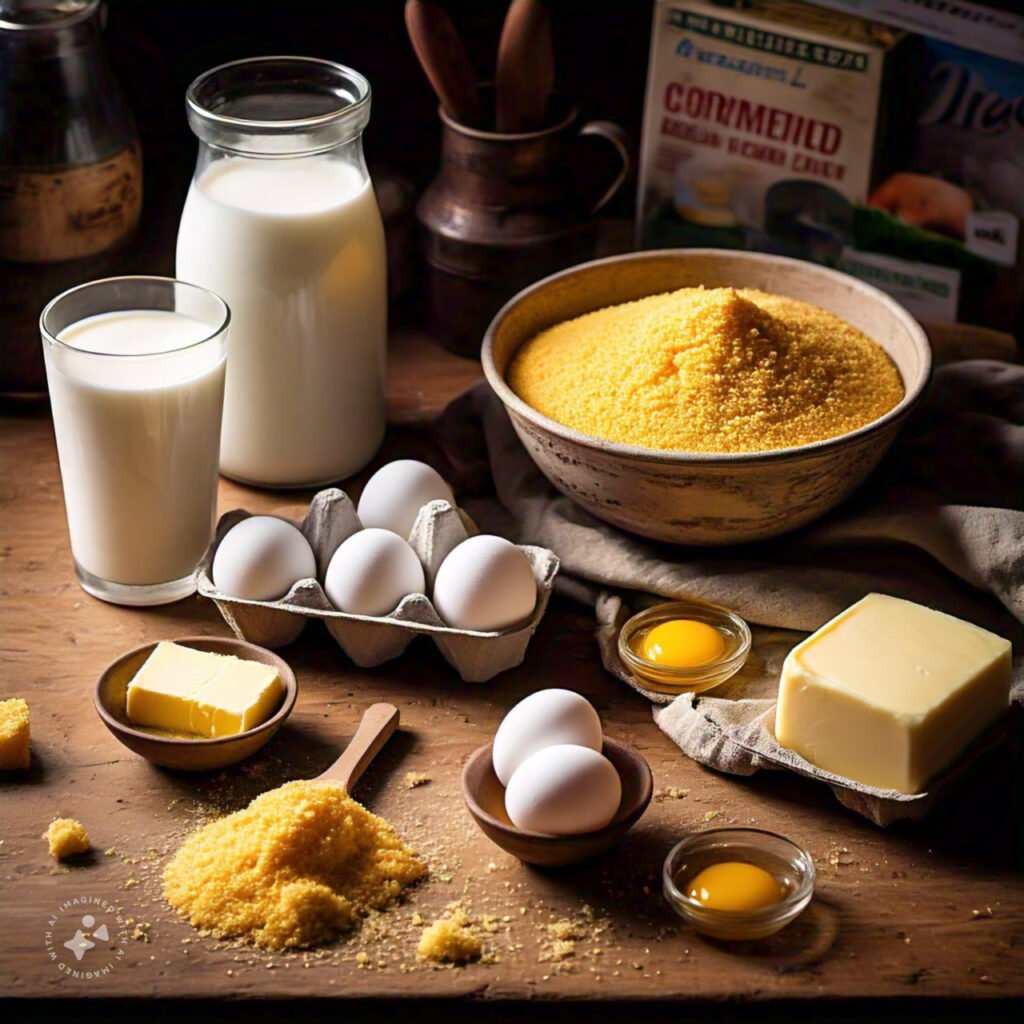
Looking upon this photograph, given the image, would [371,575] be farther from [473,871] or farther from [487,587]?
[473,871]

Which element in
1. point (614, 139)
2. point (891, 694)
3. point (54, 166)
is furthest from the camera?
point (614, 139)

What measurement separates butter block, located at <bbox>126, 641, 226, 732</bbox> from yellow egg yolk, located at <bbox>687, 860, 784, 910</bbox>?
425 mm

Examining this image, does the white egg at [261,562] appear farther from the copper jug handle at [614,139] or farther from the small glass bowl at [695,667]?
the copper jug handle at [614,139]

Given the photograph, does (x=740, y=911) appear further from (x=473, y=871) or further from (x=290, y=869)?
(x=290, y=869)

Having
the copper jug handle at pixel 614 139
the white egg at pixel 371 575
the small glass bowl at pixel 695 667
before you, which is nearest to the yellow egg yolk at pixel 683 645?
the small glass bowl at pixel 695 667

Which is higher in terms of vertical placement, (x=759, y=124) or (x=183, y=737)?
(x=759, y=124)

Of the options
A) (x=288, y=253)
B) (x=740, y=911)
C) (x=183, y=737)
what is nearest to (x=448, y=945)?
(x=740, y=911)

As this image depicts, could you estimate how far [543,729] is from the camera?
1.12 m

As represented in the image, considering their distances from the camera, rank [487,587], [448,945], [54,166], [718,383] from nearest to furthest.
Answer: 1. [448,945]
2. [487,587]
3. [718,383]
4. [54,166]

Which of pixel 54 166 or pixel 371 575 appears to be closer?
pixel 371 575

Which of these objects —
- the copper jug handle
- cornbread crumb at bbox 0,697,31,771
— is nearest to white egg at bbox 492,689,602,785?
cornbread crumb at bbox 0,697,31,771

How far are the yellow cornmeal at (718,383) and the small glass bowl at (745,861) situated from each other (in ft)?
1.24

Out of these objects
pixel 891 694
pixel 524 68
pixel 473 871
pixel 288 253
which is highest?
pixel 524 68

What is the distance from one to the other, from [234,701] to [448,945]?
29cm
